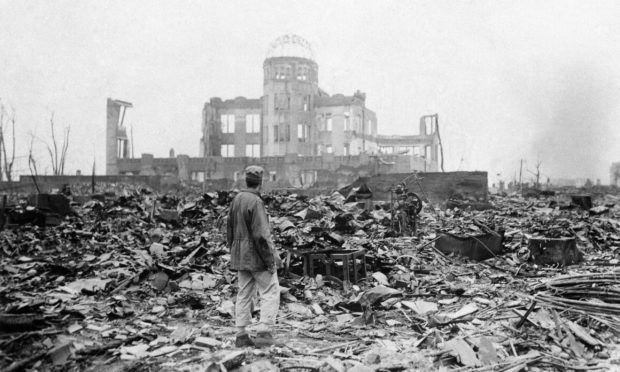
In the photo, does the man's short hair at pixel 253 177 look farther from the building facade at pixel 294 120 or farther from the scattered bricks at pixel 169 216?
the building facade at pixel 294 120

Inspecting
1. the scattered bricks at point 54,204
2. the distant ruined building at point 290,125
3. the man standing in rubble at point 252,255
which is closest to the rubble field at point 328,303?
the man standing in rubble at point 252,255

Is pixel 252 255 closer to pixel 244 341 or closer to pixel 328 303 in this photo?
pixel 244 341

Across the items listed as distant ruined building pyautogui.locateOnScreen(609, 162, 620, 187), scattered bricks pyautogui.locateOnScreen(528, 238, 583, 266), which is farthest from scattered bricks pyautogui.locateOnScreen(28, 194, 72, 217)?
distant ruined building pyautogui.locateOnScreen(609, 162, 620, 187)

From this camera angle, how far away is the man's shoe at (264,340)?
15.3 feet

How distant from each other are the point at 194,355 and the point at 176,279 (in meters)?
3.19

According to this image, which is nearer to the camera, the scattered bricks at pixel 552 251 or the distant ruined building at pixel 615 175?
the scattered bricks at pixel 552 251

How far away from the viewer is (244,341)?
4.64m

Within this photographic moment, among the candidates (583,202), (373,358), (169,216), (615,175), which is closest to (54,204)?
(169,216)

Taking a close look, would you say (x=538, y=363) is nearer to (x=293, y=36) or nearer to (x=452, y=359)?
(x=452, y=359)

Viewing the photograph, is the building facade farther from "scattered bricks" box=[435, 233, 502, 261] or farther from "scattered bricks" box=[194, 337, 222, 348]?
"scattered bricks" box=[194, 337, 222, 348]

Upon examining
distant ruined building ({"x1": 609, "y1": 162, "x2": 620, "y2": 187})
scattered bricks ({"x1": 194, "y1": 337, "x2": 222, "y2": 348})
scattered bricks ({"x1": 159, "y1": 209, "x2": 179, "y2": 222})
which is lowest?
scattered bricks ({"x1": 194, "y1": 337, "x2": 222, "y2": 348})

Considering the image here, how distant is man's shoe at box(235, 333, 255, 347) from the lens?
Result: 182 inches

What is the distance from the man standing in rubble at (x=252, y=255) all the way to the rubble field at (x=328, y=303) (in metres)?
0.34

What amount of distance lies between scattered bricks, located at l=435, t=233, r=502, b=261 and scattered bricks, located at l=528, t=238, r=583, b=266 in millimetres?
751
